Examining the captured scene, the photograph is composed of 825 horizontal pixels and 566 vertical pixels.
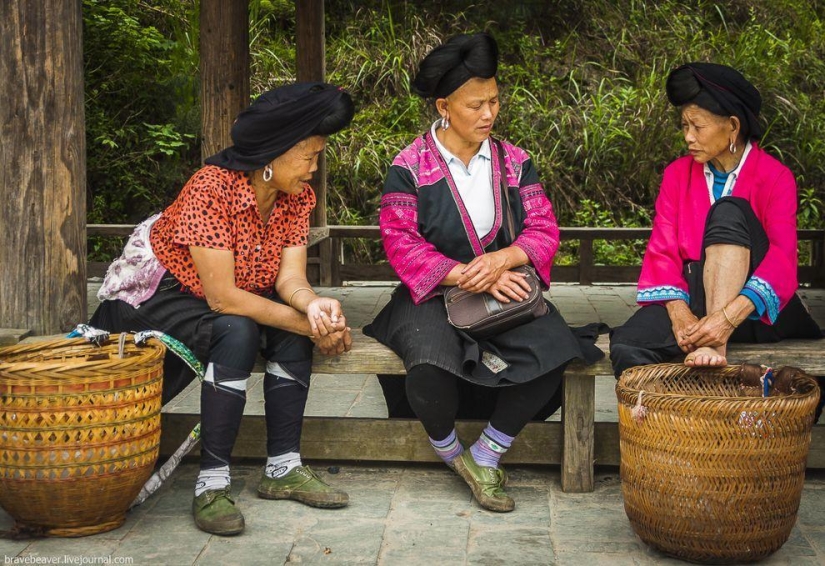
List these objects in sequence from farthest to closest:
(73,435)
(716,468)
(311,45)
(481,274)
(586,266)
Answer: (586,266) → (311,45) → (481,274) → (73,435) → (716,468)

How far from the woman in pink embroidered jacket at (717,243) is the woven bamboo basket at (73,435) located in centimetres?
158

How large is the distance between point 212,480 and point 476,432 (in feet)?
3.26

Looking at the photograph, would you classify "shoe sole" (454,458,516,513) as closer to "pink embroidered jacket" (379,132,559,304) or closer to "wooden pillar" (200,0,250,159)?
"pink embroidered jacket" (379,132,559,304)

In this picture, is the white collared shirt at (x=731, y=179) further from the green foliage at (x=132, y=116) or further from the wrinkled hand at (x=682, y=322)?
the green foliage at (x=132, y=116)

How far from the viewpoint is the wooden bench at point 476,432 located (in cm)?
370

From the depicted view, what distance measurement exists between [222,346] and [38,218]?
3.06ft

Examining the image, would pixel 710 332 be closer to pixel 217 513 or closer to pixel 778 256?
pixel 778 256

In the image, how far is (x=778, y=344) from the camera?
374cm

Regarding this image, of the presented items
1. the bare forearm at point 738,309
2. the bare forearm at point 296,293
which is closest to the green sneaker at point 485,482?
the bare forearm at point 296,293

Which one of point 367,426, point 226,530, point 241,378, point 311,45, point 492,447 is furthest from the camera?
point 311,45

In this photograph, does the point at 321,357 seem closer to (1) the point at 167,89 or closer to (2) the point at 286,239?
(2) the point at 286,239

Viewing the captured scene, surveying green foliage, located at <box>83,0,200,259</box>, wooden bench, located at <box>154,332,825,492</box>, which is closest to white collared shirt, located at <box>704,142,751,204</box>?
wooden bench, located at <box>154,332,825,492</box>

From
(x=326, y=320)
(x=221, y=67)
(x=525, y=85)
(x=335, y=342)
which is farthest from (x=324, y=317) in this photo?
(x=525, y=85)

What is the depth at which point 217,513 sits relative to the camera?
11.1ft
